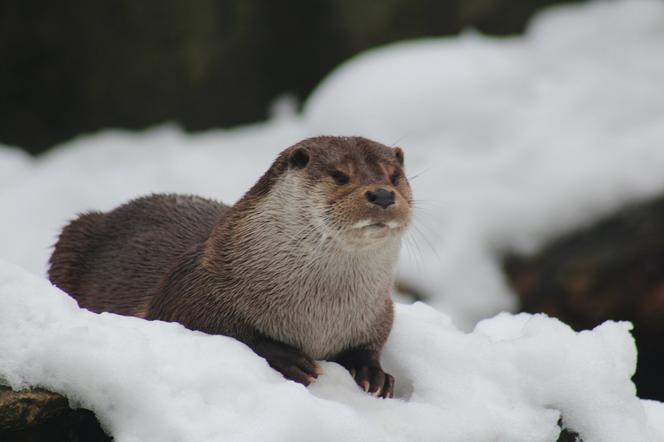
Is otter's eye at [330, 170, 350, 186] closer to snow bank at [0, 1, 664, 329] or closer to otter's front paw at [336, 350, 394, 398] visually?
otter's front paw at [336, 350, 394, 398]

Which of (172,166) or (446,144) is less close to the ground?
(446,144)

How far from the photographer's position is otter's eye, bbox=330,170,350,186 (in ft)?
9.03

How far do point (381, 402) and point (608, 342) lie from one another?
27.0 inches

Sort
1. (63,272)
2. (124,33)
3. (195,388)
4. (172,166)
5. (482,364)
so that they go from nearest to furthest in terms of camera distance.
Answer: (195,388)
(482,364)
(63,272)
(172,166)
(124,33)

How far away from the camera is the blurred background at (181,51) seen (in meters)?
7.43

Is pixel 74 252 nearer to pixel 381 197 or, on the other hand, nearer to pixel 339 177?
A: pixel 339 177

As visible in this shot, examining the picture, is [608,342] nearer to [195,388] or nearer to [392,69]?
[195,388]

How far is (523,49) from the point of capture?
25.3 feet

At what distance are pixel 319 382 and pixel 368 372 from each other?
166 mm

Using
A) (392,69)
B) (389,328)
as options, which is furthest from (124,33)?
(389,328)

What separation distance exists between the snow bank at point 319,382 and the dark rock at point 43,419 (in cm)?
3

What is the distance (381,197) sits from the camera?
2637mm

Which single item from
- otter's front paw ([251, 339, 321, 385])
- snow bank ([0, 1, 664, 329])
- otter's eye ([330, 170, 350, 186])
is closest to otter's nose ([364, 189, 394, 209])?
otter's eye ([330, 170, 350, 186])

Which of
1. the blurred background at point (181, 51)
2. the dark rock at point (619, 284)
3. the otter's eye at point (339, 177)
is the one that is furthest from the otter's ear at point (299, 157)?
the blurred background at point (181, 51)
